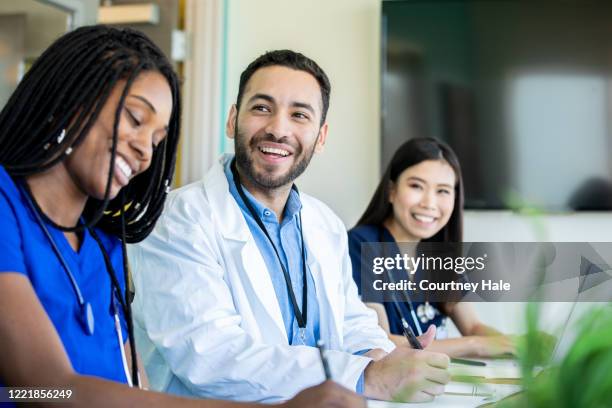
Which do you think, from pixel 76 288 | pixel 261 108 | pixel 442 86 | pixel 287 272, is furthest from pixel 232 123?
pixel 442 86

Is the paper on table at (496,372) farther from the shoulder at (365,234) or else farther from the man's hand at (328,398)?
the shoulder at (365,234)

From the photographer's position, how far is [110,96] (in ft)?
2.78

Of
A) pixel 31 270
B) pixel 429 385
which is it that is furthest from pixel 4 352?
pixel 429 385

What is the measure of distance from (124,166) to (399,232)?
131cm

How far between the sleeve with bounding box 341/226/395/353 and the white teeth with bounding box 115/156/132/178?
0.70m

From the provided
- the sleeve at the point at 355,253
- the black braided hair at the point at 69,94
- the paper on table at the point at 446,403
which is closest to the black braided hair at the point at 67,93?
the black braided hair at the point at 69,94

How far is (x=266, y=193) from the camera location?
1493 mm

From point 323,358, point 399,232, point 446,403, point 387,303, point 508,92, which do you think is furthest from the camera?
point 508,92

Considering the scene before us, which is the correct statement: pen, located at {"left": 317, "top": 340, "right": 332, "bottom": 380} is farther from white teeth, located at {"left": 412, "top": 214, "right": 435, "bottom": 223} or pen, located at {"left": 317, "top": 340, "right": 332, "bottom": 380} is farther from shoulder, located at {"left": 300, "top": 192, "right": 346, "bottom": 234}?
white teeth, located at {"left": 412, "top": 214, "right": 435, "bottom": 223}

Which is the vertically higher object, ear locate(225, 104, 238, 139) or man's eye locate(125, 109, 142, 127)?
ear locate(225, 104, 238, 139)

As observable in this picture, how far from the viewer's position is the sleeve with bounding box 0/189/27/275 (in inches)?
29.7

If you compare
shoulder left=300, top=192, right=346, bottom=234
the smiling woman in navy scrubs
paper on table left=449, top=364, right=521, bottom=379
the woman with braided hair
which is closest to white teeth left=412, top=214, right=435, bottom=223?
the smiling woman in navy scrubs

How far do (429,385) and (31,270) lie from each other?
0.52 m

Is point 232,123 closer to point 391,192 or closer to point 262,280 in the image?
point 262,280
